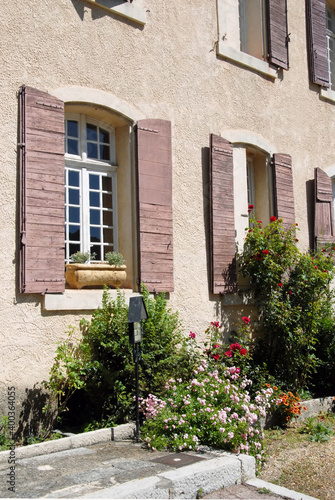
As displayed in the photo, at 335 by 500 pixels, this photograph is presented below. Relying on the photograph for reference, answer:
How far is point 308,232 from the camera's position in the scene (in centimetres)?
859

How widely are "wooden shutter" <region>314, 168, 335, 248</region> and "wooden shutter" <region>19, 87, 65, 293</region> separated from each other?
14.9ft

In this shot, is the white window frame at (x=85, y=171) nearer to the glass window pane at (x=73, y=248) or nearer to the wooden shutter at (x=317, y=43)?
the glass window pane at (x=73, y=248)

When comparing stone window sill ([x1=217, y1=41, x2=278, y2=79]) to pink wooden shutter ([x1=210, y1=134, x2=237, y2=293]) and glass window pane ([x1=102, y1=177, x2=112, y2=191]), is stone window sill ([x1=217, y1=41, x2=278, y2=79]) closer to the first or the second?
pink wooden shutter ([x1=210, y1=134, x2=237, y2=293])

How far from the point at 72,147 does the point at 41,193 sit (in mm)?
1026

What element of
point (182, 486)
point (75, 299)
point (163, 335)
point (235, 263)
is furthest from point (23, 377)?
point (235, 263)

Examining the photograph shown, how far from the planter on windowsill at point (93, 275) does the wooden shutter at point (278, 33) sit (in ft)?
14.4

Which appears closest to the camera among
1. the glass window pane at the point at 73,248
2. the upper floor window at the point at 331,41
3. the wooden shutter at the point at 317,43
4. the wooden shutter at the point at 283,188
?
the glass window pane at the point at 73,248

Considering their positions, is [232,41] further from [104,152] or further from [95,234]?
[95,234]

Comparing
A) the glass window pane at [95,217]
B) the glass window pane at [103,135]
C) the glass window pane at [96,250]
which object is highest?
the glass window pane at [103,135]

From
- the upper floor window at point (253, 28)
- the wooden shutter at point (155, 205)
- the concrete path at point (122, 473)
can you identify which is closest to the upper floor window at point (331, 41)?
the upper floor window at point (253, 28)

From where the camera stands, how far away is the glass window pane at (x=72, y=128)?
6.23 m

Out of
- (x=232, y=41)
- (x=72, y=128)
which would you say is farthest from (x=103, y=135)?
(x=232, y=41)

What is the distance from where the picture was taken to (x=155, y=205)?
6.38 metres

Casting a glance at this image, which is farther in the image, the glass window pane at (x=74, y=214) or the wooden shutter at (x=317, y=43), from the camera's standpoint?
the wooden shutter at (x=317, y=43)
